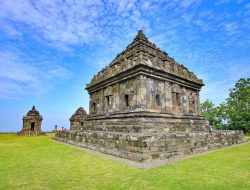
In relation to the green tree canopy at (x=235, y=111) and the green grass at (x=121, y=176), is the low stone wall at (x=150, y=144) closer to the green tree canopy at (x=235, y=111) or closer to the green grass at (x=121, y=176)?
the green grass at (x=121, y=176)

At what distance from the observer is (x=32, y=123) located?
3092 centimetres

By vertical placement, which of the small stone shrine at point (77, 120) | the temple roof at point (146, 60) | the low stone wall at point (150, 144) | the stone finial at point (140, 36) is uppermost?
the stone finial at point (140, 36)

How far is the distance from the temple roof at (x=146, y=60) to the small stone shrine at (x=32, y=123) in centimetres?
1964

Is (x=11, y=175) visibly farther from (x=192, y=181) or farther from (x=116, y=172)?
(x=192, y=181)

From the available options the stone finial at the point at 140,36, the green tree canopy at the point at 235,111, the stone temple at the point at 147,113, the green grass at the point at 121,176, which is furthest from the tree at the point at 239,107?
the green grass at the point at 121,176

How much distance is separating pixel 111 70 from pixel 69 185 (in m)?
11.8

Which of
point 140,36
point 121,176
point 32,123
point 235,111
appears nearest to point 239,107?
point 235,111

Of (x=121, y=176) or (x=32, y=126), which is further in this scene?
(x=32, y=126)

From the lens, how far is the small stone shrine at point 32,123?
29.6 m

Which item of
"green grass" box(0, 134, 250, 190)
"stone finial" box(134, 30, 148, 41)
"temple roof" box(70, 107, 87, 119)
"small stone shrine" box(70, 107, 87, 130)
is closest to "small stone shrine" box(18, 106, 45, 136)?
"small stone shrine" box(70, 107, 87, 130)

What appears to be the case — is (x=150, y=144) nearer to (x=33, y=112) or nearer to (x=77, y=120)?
(x=77, y=120)

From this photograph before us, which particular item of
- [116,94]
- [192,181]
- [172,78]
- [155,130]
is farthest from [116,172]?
[172,78]

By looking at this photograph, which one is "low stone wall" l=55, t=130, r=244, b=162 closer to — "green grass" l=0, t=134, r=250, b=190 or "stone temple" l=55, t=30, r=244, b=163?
"stone temple" l=55, t=30, r=244, b=163

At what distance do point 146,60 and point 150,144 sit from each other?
6.52 metres
